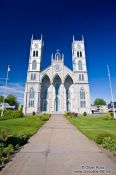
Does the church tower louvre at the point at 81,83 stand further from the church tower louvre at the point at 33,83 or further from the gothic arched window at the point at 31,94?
the gothic arched window at the point at 31,94

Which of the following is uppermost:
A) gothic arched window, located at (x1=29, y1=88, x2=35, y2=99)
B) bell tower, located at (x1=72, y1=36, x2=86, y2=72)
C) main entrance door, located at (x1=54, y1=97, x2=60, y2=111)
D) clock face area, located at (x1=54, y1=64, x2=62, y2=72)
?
bell tower, located at (x1=72, y1=36, x2=86, y2=72)

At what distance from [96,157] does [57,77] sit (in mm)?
58460

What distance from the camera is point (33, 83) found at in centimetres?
5716

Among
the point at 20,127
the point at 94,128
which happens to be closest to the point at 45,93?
the point at 20,127

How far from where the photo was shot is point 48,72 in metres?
60.9

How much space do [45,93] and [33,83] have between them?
768cm

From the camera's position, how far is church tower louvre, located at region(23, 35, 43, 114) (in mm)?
54231

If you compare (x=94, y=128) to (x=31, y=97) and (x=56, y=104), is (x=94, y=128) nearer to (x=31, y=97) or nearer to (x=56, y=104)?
(x=31, y=97)

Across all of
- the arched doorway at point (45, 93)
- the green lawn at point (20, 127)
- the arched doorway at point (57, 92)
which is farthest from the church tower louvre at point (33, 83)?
the green lawn at point (20, 127)

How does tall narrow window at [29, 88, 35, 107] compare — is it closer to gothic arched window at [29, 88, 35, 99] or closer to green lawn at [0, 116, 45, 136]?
Answer: gothic arched window at [29, 88, 35, 99]

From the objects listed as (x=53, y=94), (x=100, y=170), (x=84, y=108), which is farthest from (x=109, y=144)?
(x=53, y=94)

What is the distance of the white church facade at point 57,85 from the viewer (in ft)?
183

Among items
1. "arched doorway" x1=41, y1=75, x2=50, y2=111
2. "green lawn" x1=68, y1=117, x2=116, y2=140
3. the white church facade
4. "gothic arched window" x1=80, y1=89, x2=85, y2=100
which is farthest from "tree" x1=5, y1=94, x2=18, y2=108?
"green lawn" x1=68, y1=117, x2=116, y2=140

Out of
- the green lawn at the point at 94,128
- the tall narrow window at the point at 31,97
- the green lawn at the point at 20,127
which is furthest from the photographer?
the tall narrow window at the point at 31,97
